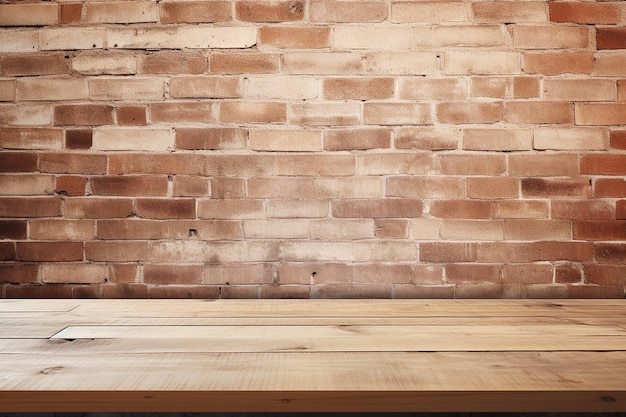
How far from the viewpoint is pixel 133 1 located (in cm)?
161

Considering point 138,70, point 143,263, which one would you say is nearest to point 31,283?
point 143,263

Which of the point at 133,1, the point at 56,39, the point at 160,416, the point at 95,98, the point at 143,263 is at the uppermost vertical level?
the point at 133,1

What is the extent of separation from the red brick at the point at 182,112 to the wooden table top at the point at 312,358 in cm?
68

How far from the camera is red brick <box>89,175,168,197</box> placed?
161 centimetres

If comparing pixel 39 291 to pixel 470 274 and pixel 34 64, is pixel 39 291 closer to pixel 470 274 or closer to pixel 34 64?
pixel 34 64

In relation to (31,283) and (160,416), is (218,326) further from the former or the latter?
(31,283)

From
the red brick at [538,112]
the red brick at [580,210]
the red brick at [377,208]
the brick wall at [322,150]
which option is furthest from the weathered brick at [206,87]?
the red brick at [580,210]

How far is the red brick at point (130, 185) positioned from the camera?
1609mm

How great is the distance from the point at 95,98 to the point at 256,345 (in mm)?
1162

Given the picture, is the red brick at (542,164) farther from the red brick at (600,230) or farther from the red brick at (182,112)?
the red brick at (182,112)

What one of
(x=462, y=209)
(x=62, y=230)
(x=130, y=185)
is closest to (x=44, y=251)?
(x=62, y=230)

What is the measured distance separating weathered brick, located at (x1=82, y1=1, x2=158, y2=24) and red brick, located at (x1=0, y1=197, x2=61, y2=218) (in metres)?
0.68

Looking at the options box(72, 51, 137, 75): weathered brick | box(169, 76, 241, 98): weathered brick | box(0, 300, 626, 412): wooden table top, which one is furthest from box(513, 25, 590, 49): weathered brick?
box(72, 51, 137, 75): weathered brick

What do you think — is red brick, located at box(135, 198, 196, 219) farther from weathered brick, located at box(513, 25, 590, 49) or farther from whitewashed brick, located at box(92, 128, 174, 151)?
weathered brick, located at box(513, 25, 590, 49)
